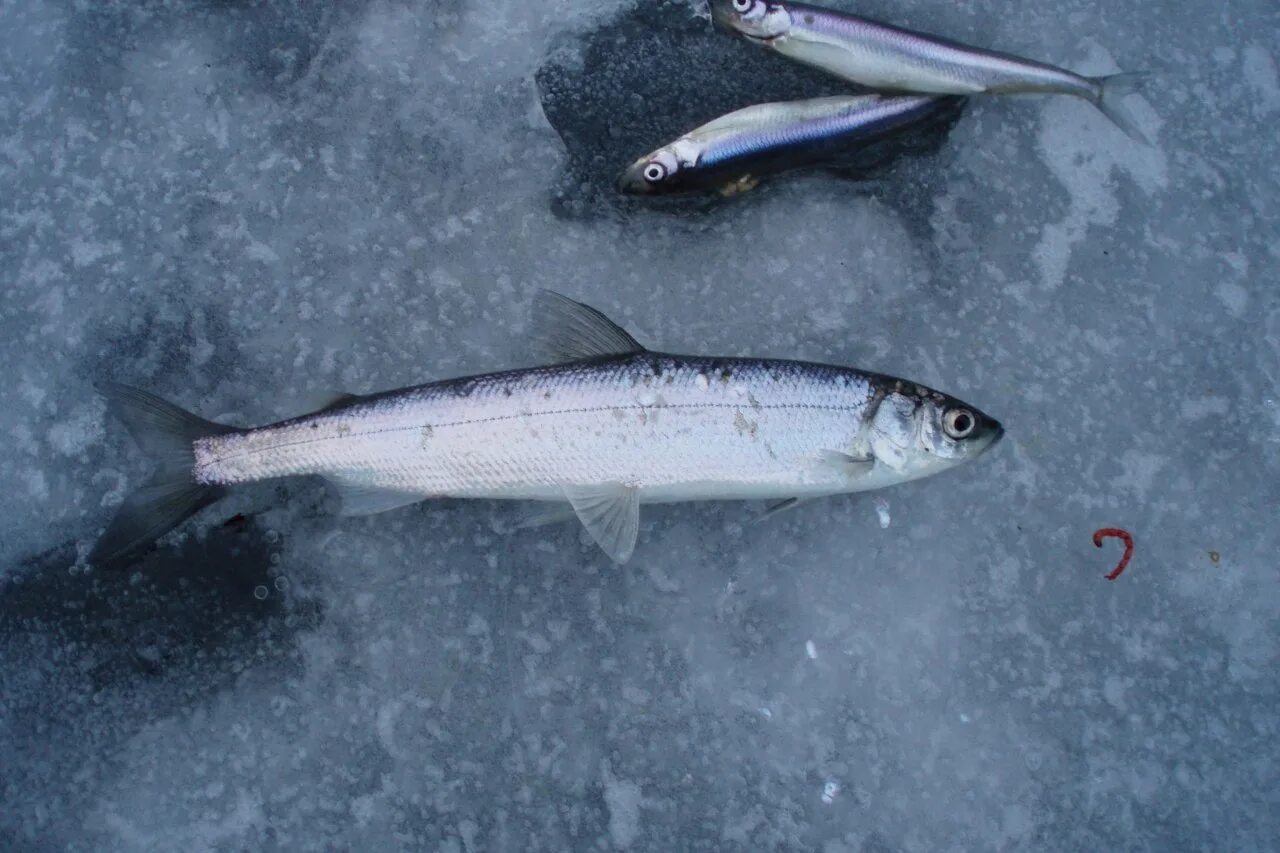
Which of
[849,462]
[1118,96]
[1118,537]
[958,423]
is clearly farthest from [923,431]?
[1118,96]

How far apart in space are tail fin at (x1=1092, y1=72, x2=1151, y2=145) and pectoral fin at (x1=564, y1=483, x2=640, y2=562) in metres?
2.02

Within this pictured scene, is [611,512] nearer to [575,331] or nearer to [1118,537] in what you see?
[575,331]

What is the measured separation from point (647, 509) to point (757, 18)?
1.67 m

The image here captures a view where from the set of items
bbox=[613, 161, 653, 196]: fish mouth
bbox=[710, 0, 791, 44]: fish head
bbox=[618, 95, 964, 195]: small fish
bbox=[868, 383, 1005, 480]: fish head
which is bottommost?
bbox=[868, 383, 1005, 480]: fish head

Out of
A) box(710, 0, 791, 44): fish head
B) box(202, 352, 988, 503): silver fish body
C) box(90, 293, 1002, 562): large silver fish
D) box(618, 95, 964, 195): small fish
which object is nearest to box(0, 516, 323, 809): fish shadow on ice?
box(90, 293, 1002, 562): large silver fish

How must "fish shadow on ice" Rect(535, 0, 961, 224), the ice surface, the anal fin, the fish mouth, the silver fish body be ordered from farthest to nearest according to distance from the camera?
1. "fish shadow on ice" Rect(535, 0, 961, 224)
2. the fish mouth
3. the ice surface
4. the anal fin
5. the silver fish body

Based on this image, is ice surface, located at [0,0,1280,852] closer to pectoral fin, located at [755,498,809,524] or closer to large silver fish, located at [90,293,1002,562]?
pectoral fin, located at [755,498,809,524]

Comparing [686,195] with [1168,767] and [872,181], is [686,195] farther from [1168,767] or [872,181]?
[1168,767]

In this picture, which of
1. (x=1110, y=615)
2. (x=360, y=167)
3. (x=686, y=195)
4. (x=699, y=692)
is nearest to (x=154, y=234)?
(x=360, y=167)

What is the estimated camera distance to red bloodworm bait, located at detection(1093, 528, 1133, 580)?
9.11 feet

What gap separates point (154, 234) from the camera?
2.97 metres

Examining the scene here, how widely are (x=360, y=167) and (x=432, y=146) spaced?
258 millimetres

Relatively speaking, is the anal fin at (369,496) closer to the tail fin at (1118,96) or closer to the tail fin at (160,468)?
the tail fin at (160,468)

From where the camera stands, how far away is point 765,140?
2820mm
